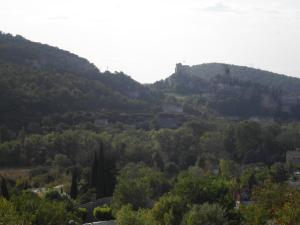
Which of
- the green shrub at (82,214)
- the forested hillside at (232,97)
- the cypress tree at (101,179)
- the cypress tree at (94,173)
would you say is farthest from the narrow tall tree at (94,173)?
the forested hillside at (232,97)

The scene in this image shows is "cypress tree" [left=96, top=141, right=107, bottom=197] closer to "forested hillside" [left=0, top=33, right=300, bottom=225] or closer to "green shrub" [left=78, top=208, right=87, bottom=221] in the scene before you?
"forested hillside" [left=0, top=33, right=300, bottom=225]

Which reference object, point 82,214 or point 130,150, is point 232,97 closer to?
point 130,150

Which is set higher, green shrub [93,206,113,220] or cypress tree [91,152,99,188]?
cypress tree [91,152,99,188]

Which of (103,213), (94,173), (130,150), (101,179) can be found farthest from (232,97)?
(103,213)

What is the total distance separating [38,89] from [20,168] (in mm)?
35566

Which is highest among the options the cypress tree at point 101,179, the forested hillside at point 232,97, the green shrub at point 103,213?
the forested hillside at point 232,97

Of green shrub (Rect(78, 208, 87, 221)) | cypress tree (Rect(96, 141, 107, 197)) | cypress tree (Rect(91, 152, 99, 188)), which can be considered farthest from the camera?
cypress tree (Rect(96, 141, 107, 197))

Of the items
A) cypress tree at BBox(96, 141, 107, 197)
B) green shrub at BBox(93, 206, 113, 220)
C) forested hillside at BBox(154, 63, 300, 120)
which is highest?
forested hillside at BBox(154, 63, 300, 120)

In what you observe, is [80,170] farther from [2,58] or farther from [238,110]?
[238,110]

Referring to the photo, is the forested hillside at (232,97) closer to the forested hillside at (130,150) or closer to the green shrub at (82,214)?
the forested hillside at (130,150)

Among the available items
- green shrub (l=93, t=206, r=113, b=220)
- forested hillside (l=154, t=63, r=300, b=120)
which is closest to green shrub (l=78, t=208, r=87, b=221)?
green shrub (l=93, t=206, r=113, b=220)

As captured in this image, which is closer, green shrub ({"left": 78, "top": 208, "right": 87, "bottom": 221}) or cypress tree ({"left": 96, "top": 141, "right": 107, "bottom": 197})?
green shrub ({"left": 78, "top": 208, "right": 87, "bottom": 221})

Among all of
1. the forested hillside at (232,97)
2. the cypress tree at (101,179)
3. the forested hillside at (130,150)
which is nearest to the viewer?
the forested hillside at (130,150)

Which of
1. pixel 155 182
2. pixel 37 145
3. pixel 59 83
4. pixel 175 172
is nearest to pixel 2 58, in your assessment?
pixel 59 83
